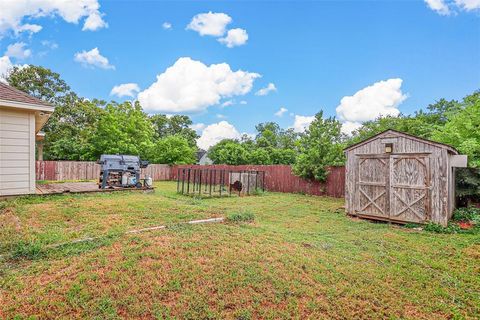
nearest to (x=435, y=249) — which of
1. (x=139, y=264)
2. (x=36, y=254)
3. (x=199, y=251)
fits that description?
(x=199, y=251)

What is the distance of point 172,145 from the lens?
25.7m

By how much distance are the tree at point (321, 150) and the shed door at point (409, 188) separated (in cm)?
578

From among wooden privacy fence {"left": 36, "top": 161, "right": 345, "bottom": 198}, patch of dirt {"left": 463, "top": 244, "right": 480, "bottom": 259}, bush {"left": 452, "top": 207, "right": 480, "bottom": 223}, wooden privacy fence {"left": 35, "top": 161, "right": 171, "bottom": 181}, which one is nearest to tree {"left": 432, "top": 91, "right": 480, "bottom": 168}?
bush {"left": 452, "top": 207, "right": 480, "bottom": 223}

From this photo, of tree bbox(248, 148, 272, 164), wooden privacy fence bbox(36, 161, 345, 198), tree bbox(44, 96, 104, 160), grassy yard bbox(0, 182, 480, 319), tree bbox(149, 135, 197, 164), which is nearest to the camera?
grassy yard bbox(0, 182, 480, 319)

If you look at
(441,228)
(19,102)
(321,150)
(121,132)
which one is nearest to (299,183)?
(321,150)

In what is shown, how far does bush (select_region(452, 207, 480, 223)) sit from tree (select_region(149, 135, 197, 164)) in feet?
70.2

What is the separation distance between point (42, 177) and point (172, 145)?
10422 mm

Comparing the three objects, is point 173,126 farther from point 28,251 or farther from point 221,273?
point 221,273

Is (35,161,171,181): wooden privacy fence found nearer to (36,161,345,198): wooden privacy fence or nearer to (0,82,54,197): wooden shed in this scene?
(36,161,345,198): wooden privacy fence

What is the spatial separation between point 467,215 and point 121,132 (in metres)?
23.9

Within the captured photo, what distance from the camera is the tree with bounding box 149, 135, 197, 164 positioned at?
25375 mm

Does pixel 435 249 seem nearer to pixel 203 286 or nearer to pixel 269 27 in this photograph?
pixel 203 286

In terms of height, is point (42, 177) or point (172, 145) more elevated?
point (172, 145)

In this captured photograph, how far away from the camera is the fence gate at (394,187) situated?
717cm
